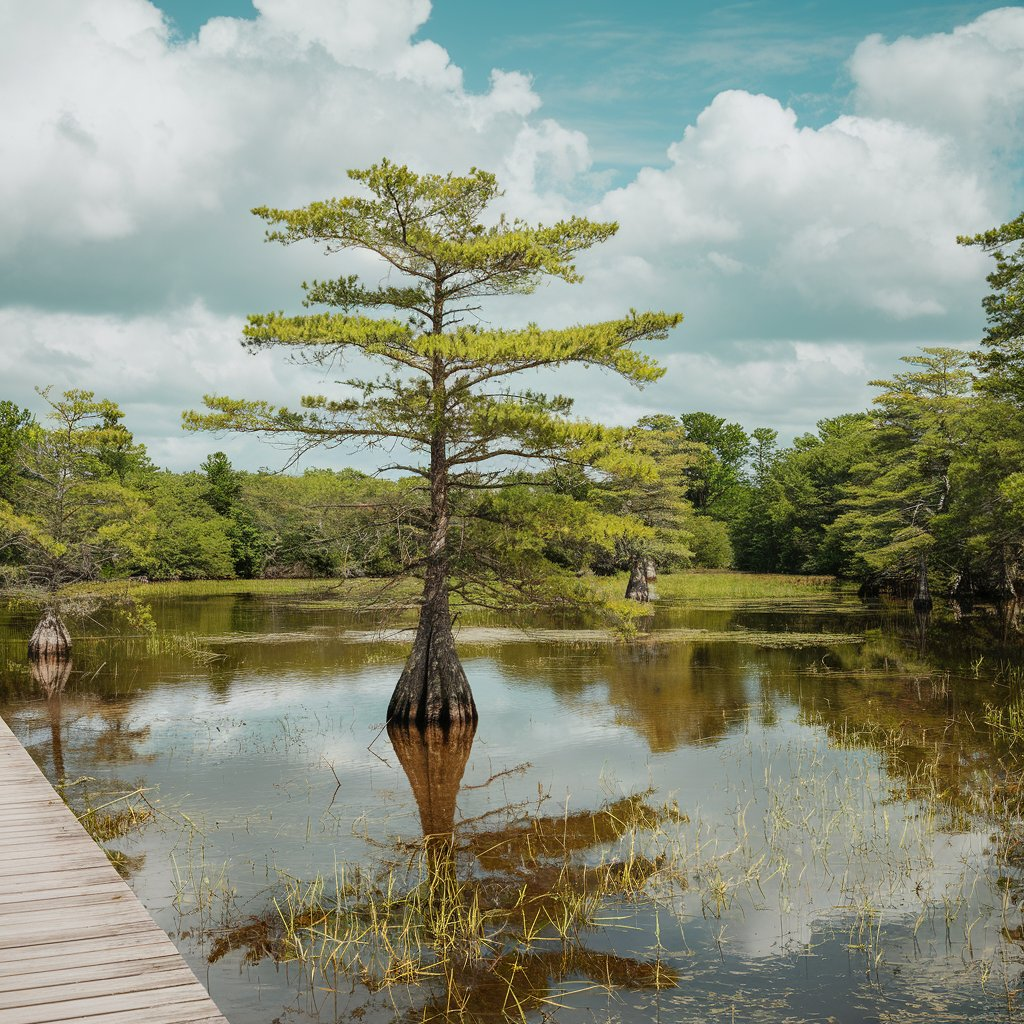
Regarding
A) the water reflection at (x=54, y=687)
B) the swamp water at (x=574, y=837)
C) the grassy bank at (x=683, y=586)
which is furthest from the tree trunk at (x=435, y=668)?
the grassy bank at (x=683, y=586)

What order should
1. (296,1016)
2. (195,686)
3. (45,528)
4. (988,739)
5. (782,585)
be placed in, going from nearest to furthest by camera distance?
(296,1016) → (988,739) → (195,686) → (45,528) → (782,585)

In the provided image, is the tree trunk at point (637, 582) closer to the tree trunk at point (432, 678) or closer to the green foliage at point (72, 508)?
the green foliage at point (72, 508)

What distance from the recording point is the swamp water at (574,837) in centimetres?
696

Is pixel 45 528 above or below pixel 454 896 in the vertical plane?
above

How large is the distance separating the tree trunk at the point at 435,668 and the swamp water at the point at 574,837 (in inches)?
24.6

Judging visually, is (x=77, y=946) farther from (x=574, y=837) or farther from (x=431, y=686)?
Answer: (x=431, y=686)

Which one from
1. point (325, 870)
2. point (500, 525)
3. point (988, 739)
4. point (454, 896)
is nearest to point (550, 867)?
point (454, 896)

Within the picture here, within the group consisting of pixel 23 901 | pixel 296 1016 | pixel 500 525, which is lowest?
pixel 296 1016

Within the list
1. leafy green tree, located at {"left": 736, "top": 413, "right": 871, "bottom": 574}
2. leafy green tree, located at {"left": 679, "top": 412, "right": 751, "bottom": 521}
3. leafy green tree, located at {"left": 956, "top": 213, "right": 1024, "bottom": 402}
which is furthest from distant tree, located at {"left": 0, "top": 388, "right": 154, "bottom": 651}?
leafy green tree, located at {"left": 679, "top": 412, "right": 751, "bottom": 521}

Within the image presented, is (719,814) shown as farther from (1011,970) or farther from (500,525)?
(500,525)

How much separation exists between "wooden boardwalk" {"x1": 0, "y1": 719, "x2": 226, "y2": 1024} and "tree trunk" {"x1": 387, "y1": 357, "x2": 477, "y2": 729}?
8480mm

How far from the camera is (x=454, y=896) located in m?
8.27

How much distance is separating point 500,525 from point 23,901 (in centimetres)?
1106

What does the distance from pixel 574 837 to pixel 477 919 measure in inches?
113
